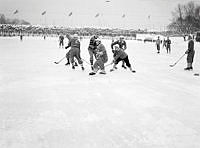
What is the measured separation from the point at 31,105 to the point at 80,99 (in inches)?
47.3

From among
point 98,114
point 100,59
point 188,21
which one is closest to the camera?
point 98,114

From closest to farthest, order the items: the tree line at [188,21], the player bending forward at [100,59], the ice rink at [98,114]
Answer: the ice rink at [98,114]
the player bending forward at [100,59]
the tree line at [188,21]

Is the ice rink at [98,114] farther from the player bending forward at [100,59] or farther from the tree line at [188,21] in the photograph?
the tree line at [188,21]

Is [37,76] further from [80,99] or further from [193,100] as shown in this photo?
[193,100]

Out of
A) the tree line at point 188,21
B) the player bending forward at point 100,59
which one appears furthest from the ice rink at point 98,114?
the tree line at point 188,21

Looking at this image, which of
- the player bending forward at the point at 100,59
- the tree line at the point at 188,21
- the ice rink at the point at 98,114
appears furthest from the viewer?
the tree line at the point at 188,21

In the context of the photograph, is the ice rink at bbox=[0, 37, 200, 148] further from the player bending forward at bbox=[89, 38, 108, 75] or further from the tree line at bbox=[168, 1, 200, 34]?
the tree line at bbox=[168, 1, 200, 34]

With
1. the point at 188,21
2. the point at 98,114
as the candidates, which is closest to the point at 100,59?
the point at 98,114

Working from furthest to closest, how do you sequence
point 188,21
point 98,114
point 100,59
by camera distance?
1. point 188,21
2. point 100,59
3. point 98,114

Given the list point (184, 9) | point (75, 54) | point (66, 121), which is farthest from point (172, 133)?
point (184, 9)

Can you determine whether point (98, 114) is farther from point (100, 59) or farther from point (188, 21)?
point (188, 21)

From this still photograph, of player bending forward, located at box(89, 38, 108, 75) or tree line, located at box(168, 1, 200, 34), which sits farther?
tree line, located at box(168, 1, 200, 34)

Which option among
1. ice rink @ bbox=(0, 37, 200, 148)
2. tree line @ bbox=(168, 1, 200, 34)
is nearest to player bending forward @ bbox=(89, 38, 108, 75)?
ice rink @ bbox=(0, 37, 200, 148)

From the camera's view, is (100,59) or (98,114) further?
(100,59)
